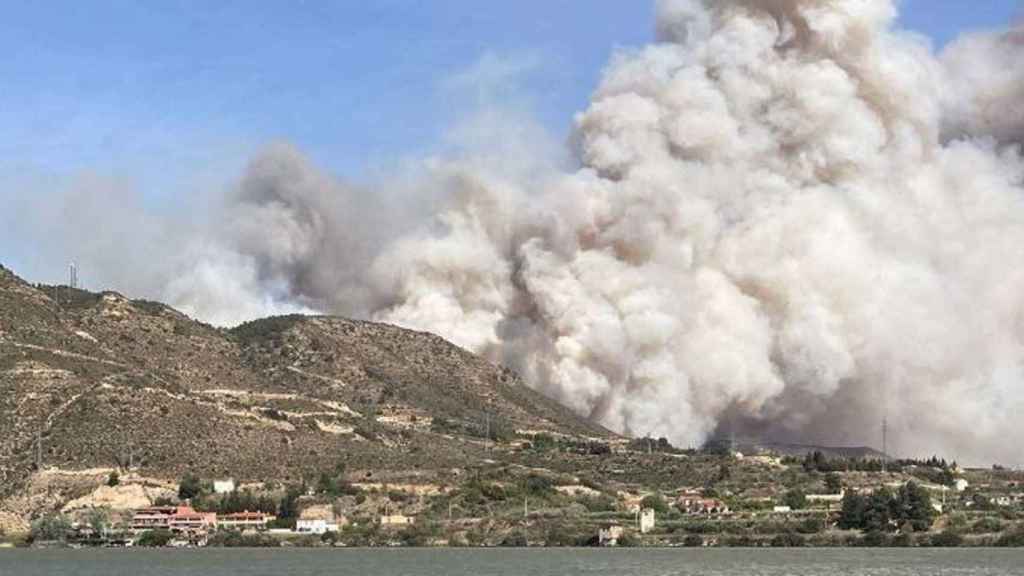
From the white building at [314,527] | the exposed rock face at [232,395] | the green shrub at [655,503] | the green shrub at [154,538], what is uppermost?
the exposed rock face at [232,395]

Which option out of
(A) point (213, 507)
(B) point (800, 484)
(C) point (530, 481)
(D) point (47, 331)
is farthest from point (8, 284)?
(B) point (800, 484)

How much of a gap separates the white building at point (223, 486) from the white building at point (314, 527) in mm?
5509

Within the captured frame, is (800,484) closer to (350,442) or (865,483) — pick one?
(865,483)

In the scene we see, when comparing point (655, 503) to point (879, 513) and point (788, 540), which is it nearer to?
point (788, 540)

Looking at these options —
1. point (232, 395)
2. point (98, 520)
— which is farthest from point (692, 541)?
point (232, 395)

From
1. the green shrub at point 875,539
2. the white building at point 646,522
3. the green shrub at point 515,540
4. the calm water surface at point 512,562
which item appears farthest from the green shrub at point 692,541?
the green shrub at point 515,540

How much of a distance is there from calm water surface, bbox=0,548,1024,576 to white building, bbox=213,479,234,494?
8054mm

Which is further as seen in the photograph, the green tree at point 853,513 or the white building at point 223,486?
the white building at point 223,486

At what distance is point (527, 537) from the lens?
128 metres

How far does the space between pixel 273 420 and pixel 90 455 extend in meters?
19.0

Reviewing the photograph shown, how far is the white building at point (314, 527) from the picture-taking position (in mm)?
128500

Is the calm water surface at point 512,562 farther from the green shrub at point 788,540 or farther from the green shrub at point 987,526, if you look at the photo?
the green shrub at point 987,526

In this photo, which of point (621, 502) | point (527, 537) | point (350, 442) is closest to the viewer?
point (527, 537)

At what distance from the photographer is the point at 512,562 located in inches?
4156
